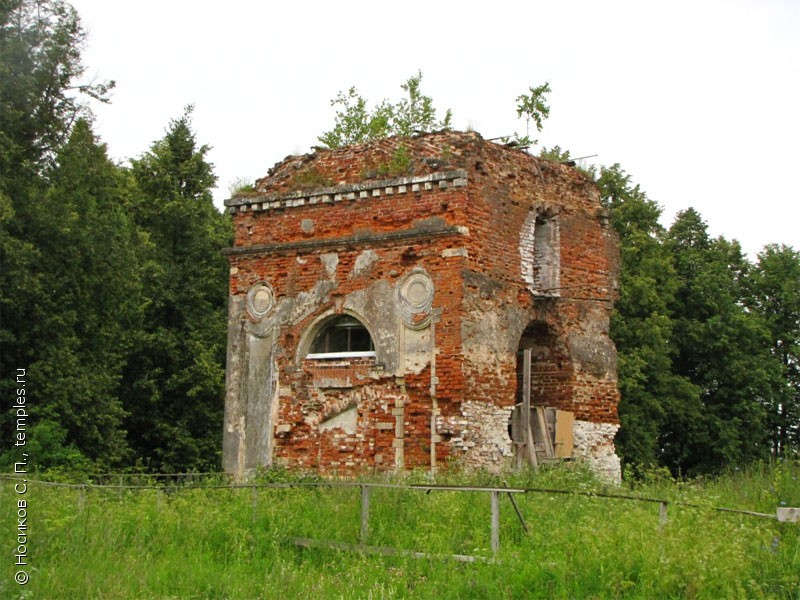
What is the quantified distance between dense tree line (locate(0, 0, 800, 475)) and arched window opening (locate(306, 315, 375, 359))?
5747 millimetres

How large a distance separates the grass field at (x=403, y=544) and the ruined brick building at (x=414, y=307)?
2846 millimetres

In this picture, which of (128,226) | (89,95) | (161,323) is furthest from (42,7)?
(161,323)

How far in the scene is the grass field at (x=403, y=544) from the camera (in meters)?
9.88

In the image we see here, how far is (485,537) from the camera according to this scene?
1164cm

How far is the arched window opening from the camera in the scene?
18.2 m

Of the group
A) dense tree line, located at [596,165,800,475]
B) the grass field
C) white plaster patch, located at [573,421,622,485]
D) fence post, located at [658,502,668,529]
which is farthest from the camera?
dense tree line, located at [596,165,800,475]

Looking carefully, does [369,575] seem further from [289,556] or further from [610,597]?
[610,597]

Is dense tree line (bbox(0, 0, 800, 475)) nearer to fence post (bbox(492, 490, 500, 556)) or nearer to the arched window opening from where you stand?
the arched window opening

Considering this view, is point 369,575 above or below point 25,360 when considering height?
below

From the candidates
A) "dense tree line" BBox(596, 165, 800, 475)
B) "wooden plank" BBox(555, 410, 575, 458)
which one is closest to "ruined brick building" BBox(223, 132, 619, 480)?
"wooden plank" BBox(555, 410, 575, 458)

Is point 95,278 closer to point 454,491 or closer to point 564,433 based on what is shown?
point 564,433

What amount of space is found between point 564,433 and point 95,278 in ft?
36.3

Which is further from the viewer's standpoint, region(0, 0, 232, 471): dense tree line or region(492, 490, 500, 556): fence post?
region(0, 0, 232, 471): dense tree line

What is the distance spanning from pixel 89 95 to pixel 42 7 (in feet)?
6.57
